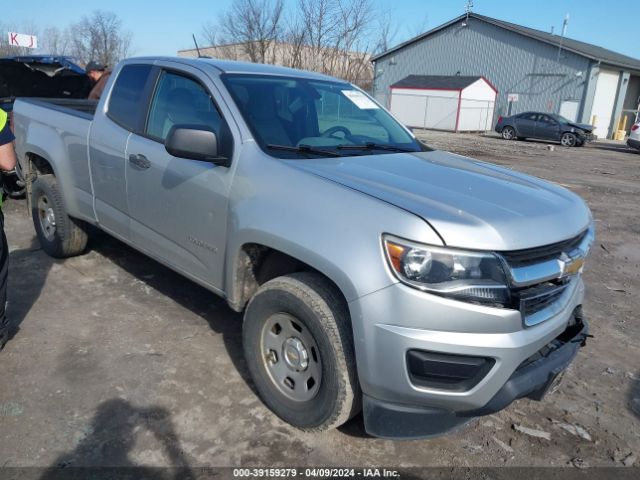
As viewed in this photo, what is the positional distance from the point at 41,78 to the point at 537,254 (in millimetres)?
9149

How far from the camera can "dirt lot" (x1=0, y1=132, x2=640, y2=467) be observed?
2637mm

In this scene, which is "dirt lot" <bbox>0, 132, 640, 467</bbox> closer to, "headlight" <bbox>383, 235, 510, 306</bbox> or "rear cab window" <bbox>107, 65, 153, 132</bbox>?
"headlight" <bbox>383, 235, 510, 306</bbox>

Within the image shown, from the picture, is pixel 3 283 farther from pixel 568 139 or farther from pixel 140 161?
pixel 568 139

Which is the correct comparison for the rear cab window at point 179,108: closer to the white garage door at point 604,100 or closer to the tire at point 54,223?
the tire at point 54,223

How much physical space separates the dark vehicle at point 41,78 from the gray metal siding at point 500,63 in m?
31.3

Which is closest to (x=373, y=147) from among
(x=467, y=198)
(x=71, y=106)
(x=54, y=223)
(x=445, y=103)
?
(x=467, y=198)

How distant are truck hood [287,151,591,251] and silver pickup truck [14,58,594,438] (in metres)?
0.01

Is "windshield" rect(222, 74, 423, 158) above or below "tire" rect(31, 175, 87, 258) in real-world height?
above

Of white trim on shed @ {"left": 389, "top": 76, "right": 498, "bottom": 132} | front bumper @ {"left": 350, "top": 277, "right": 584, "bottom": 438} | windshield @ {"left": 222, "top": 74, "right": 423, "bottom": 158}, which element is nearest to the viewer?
front bumper @ {"left": 350, "top": 277, "right": 584, "bottom": 438}

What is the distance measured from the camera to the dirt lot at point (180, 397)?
264cm

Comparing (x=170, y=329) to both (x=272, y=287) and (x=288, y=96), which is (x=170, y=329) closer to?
(x=272, y=287)

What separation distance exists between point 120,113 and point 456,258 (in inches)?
118

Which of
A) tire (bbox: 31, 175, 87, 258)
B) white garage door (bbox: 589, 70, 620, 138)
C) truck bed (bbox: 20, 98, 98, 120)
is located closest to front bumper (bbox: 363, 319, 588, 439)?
truck bed (bbox: 20, 98, 98, 120)

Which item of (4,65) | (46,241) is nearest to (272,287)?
(46,241)
